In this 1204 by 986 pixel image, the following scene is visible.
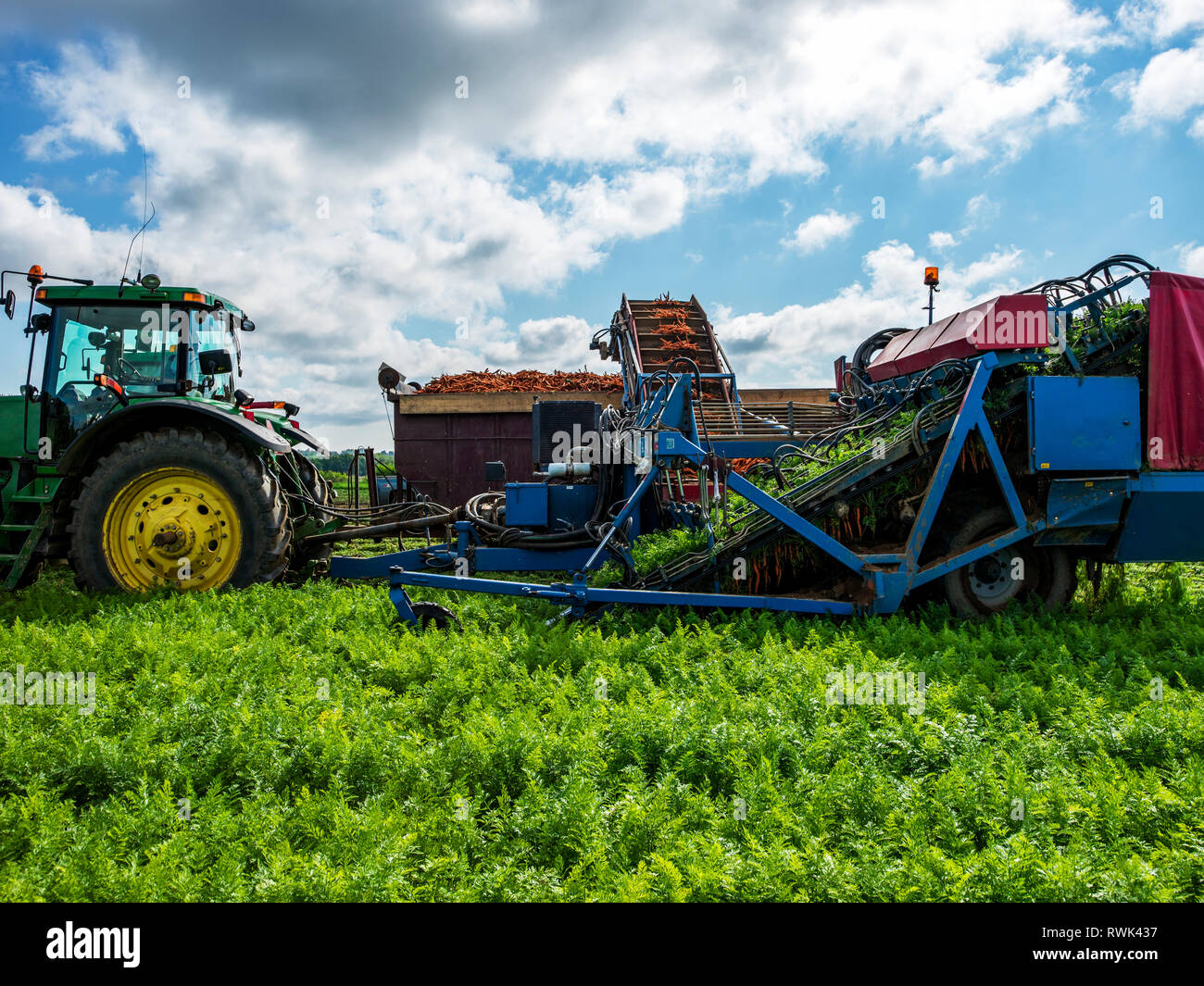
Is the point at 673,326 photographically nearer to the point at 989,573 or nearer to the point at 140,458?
the point at 989,573

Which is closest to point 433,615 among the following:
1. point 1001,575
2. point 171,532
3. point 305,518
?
point 171,532

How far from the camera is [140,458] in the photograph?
6172 mm

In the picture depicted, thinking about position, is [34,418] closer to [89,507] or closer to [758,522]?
[89,507]

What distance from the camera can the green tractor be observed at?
20.2ft

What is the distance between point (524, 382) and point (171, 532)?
768 centimetres

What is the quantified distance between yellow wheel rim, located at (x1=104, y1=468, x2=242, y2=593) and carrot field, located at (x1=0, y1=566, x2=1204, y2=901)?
4.15 feet

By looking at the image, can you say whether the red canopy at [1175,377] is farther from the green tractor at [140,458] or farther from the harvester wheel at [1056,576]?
the green tractor at [140,458]

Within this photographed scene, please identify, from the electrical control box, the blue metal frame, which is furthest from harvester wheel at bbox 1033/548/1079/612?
the electrical control box

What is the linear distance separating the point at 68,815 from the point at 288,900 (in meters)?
1.10

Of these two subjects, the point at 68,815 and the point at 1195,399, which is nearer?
the point at 68,815

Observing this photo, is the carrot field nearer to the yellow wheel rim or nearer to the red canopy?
the yellow wheel rim

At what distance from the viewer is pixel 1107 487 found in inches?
213

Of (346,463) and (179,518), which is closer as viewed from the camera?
(179,518)

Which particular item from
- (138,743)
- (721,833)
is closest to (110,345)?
(138,743)
